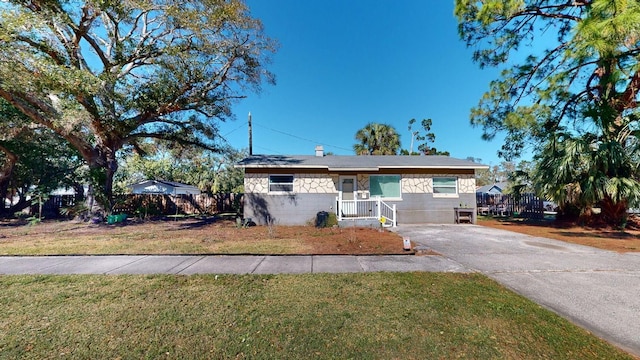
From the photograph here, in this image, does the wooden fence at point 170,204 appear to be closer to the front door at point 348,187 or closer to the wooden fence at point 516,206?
the front door at point 348,187

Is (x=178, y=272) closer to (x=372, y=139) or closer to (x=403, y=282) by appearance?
(x=403, y=282)

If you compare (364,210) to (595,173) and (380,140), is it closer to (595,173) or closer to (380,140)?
(595,173)

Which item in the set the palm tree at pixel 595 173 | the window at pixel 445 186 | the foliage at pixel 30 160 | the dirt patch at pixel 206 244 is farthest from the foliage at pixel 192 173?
the palm tree at pixel 595 173

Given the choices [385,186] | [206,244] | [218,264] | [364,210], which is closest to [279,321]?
[218,264]

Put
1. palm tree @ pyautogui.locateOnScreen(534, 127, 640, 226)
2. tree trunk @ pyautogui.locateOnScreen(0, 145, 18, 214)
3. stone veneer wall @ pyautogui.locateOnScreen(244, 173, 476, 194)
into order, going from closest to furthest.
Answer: palm tree @ pyautogui.locateOnScreen(534, 127, 640, 226), stone veneer wall @ pyautogui.locateOnScreen(244, 173, 476, 194), tree trunk @ pyautogui.locateOnScreen(0, 145, 18, 214)

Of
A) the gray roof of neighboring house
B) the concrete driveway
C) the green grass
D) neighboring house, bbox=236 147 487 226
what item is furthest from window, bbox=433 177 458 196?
the green grass

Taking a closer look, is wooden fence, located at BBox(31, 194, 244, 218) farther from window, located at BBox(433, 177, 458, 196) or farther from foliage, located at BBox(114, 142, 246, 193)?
window, located at BBox(433, 177, 458, 196)

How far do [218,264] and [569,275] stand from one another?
717 centimetres

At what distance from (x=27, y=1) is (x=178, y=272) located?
1385 cm

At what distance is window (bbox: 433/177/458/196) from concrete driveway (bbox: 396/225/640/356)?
523cm

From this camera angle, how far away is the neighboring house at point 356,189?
12516mm

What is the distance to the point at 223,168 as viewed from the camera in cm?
3278

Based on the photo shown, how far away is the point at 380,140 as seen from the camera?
26672mm

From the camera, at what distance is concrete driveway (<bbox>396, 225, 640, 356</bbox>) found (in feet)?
10.5
